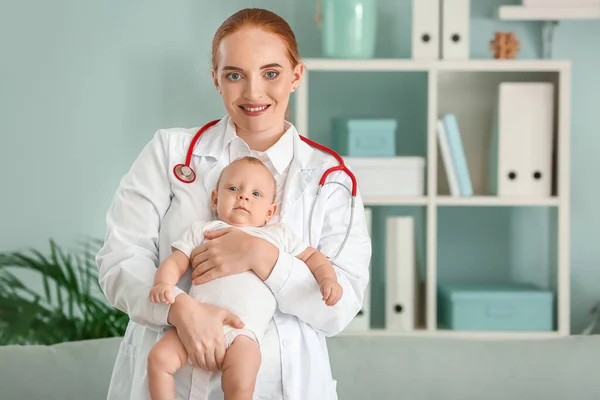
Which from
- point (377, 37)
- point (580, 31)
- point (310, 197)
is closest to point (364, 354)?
point (310, 197)

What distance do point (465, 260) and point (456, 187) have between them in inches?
15.2

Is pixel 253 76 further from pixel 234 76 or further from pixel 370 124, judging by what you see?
pixel 370 124

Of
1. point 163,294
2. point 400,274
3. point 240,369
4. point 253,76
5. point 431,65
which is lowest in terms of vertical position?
point 400,274

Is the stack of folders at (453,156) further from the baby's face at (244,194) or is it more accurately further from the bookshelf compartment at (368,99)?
the baby's face at (244,194)

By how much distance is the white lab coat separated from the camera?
1.34 metres

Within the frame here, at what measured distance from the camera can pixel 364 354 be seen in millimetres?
2051

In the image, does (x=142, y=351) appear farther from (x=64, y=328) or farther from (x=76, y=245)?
(x=76, y=245)

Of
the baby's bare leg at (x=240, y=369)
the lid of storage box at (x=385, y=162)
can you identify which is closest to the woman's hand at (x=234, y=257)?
the baby's bare leg at (x=240, y=369)

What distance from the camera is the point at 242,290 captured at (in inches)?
51.5

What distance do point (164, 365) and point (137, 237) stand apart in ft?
0.77

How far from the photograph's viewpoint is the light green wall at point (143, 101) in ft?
9.66

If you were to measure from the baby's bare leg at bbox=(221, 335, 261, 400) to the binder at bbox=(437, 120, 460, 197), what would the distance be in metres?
1.57

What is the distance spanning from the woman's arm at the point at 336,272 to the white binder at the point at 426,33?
1.33 metres

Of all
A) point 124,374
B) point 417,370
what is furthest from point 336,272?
point 417,370
